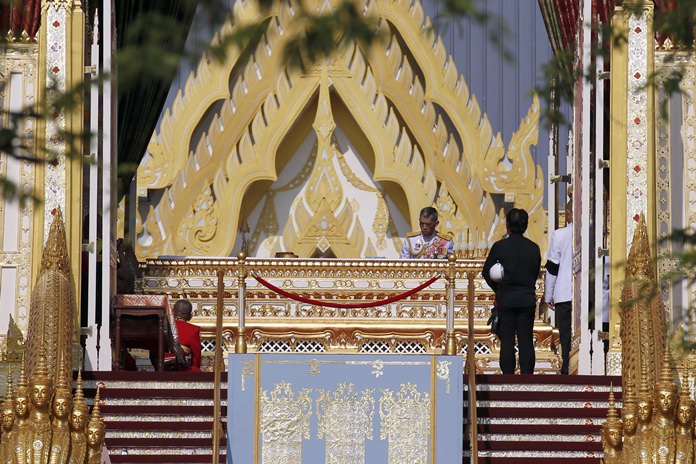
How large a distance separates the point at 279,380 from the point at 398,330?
4.60 m

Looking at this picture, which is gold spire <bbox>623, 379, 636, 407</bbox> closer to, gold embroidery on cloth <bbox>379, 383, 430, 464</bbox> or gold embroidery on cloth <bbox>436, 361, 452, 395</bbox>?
gold embroidery on cloth <bbox>436, 361, 452, 395</bbox>

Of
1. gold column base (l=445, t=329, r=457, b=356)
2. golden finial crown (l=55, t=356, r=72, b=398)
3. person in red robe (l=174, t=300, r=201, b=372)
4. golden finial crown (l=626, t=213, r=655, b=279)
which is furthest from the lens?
person in red robe (l=174, t=300, r=201, b=372)

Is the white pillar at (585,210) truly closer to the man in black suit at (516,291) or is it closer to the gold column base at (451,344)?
the man in black suit at (516,291)

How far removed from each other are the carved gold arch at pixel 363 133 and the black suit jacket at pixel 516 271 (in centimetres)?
498

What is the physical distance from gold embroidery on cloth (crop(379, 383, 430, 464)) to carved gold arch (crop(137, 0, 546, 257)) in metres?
6.11

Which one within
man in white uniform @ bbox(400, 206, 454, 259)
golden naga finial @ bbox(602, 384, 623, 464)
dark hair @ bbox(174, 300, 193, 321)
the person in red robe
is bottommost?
golden naga finial @ bbox(602, 384, 623, 464)

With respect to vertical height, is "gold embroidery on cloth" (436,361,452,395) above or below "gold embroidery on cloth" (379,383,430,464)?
above

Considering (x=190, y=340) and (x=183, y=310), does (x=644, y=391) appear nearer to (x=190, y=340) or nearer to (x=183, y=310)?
(x=190, y=340)

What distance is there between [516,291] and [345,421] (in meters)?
1.74

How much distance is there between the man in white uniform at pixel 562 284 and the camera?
13828mm

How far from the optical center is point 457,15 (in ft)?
15.4

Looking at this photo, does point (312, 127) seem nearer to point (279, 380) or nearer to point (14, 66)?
point (14, 66)

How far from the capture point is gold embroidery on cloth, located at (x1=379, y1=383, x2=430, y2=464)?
11406 mm

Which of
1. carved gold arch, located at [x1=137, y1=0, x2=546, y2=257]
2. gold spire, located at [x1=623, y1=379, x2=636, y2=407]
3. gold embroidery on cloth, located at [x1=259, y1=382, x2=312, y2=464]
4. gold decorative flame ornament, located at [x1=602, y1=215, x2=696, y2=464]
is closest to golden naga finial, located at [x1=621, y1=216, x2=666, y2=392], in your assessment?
gold spire, located at [x1=623, y1=379, x2=636, y2=407]
